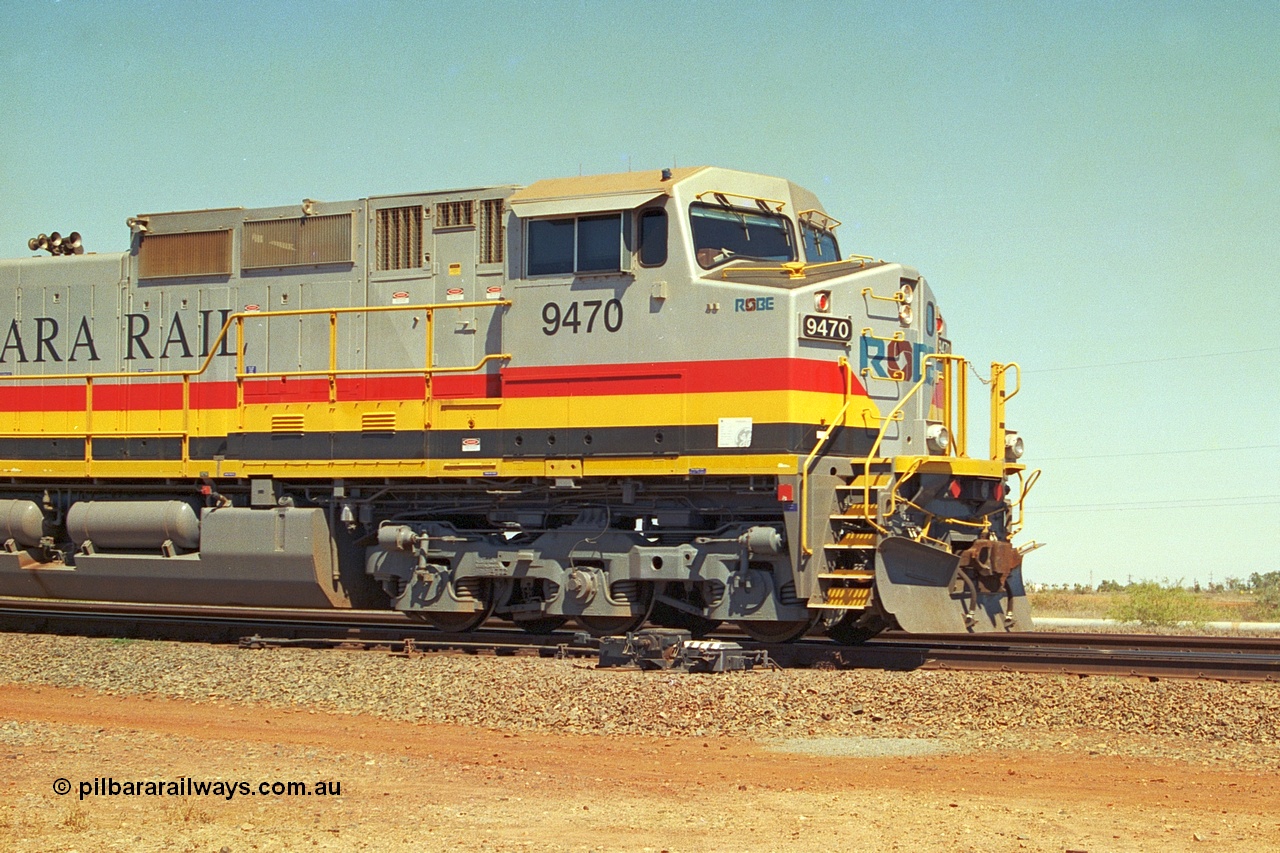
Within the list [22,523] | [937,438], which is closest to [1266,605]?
[937,438]

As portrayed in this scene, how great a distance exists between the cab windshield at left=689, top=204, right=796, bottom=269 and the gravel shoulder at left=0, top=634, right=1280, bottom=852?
13.2 feet

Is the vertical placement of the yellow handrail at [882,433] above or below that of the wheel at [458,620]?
above

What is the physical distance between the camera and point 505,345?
13.5 metres

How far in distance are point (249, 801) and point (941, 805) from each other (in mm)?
3580

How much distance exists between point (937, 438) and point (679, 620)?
320 cm

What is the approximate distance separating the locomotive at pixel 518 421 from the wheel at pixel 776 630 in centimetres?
3

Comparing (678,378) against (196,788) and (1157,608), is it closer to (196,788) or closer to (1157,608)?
(196,788)

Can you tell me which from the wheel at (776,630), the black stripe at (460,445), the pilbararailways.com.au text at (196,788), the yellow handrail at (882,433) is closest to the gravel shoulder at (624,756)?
the pilbararailways.com.au text at (196,788)

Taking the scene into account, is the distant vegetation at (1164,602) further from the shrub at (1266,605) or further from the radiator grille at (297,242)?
the radiator grille at (297,242)

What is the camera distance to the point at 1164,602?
865 inches

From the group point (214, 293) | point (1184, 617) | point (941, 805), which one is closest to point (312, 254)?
point (214, 293)

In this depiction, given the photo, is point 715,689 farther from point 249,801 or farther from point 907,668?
point 249,801

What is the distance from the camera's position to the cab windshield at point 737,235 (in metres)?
12.9

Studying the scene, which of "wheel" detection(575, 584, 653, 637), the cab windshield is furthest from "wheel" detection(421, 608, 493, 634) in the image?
the cab windshield
